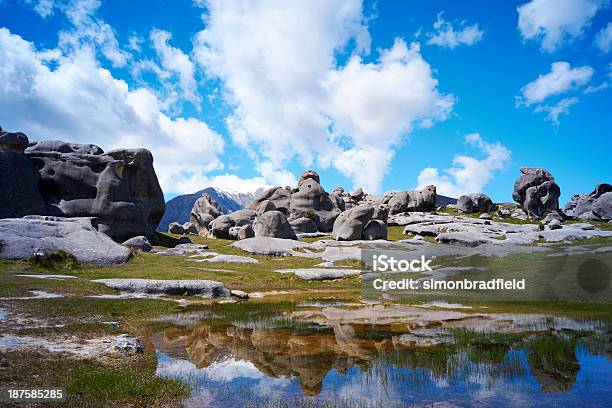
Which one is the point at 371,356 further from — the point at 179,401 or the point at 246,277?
the point at 246,277

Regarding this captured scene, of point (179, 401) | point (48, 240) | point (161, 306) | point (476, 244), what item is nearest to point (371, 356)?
point (179, 401)

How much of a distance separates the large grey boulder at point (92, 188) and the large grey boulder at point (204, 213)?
40.5m

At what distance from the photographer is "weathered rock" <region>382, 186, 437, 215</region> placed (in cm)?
13849

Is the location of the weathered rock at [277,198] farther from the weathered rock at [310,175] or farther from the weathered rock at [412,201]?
the weathered rock at [412,201]

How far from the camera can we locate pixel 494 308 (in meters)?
32.3

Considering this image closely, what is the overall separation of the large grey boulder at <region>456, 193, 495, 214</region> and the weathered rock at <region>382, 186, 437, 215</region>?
923cm

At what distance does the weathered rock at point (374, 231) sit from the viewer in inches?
3478

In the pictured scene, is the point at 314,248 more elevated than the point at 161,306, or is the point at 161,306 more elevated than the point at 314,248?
the point at 314,248

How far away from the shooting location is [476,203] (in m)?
141

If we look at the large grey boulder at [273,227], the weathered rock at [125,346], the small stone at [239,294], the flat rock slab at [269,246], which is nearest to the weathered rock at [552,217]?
the large grey boulder at [273,227]

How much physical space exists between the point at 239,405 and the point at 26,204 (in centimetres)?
6222

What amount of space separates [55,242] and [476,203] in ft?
412

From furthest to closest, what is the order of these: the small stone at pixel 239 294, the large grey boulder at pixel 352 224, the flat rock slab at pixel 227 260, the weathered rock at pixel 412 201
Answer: the weathered rock at pixel 412 201 → the large grey boulder at pixel 352 224 → the flat rock slab at pixel 227 260 → the small stone at pixel 239 294
